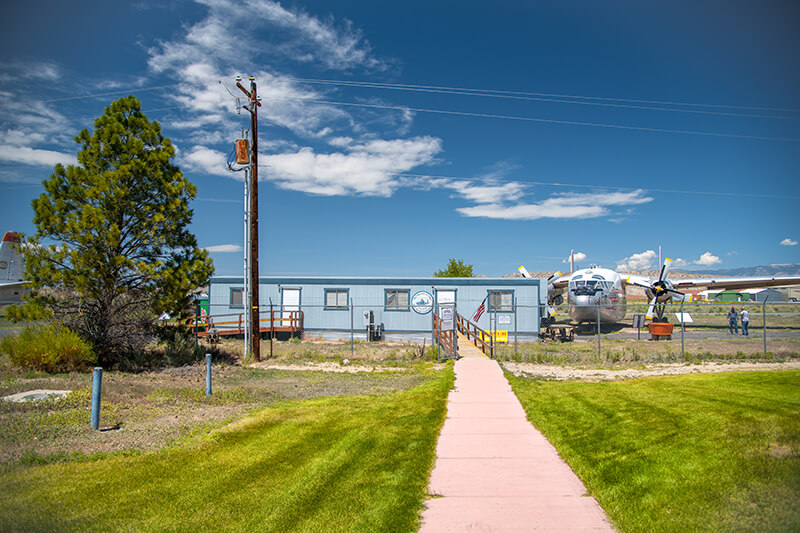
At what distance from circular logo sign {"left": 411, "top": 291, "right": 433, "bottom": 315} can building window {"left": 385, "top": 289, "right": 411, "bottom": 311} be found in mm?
329

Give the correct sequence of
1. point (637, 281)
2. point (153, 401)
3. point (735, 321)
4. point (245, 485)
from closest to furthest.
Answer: point (245, 485) < point (153, 401) < point (735, 321) < point (637, 281)

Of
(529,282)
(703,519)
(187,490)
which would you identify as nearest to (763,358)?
(529,282)

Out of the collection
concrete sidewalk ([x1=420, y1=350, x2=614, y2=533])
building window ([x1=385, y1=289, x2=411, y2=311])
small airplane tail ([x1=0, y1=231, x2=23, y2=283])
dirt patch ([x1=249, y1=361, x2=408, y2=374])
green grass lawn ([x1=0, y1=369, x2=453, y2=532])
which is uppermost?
small airplane tail ([x1=0, y1=231, x2=23, y2=283])

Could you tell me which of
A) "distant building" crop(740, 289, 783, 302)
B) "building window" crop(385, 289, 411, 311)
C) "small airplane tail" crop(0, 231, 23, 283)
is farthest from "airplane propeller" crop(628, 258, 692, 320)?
"distant building" crop(740, 289, 783, 302)

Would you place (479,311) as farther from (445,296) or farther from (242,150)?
(242,150)

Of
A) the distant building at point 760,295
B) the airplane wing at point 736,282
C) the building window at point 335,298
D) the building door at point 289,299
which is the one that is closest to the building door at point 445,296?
the building window at point 335,298

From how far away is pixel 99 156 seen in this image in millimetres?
14094

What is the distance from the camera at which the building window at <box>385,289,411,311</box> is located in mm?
26219

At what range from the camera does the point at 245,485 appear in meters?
5.44

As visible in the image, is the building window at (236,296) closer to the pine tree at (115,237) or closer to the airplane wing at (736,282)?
the pine tree at (115,237)

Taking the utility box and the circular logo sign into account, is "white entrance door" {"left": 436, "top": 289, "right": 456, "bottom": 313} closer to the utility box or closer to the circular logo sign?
the circular logo sign

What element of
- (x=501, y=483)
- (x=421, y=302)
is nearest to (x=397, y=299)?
(x=421, y=302)

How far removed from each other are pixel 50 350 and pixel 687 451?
12.9 meters

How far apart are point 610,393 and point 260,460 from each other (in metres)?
7.56
